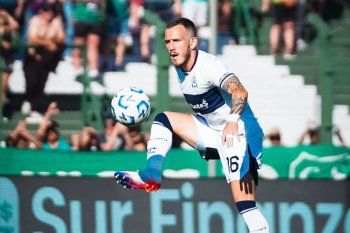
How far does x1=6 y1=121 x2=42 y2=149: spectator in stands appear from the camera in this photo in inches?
405

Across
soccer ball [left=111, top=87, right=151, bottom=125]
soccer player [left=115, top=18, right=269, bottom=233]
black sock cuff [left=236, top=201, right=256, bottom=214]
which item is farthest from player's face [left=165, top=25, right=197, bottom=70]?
black sock cuff [left=236, top=201, right=256, bottom=214]

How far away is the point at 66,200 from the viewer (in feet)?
28.4

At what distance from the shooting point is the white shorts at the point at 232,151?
754 cm

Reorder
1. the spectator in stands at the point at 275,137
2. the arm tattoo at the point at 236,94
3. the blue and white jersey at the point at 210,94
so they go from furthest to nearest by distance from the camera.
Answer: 1. the spectator in stands at the point at 275,137
2. the blue and white jersey at the point at 210,94
3. the arm tattoo at the point at 236,94

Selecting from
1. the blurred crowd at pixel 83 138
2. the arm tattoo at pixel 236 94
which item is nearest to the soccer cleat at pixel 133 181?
the arm tattoo at pixel 236 94

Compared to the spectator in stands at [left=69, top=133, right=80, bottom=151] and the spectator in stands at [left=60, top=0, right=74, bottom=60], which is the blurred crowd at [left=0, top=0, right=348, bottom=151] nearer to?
the spectator in stands at [left=60, top=0, right=74, bottom=60]

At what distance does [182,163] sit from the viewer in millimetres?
9133

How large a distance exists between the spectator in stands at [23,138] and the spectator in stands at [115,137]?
706mm

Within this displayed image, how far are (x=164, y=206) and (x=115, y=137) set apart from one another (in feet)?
6.37

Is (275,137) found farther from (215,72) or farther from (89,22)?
(215,72)

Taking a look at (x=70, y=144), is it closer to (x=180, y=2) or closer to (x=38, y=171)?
(x=38, y=171)

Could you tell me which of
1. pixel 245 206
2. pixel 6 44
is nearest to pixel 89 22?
pixel 6 44

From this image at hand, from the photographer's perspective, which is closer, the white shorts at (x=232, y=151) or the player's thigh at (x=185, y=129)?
the white shorts at (x=232, y=151)

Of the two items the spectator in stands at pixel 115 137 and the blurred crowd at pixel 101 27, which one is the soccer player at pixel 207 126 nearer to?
the spectator in stands at pixel 115 137
